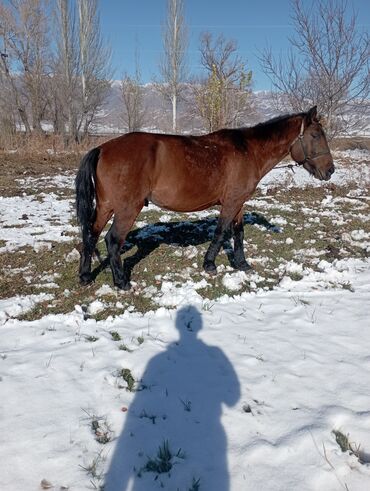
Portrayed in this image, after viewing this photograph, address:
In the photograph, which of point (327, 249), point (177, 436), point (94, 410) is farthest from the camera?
point (327, 249)

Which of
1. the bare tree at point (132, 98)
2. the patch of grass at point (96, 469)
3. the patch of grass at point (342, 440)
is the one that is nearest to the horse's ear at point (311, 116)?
the patch of grass at point (342, 440)

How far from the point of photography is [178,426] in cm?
238

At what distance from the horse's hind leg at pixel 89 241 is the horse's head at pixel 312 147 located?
2.70 m

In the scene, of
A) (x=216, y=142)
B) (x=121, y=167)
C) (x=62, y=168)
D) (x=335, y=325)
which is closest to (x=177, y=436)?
(x=335, y=325)

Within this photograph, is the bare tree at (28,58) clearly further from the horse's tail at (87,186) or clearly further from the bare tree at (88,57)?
the horse's tail at (87,186)

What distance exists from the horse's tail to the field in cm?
93

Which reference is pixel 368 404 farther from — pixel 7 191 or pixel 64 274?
pixel 7 191

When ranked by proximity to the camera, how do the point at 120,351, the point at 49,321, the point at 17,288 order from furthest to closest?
the point at 17,288 → the point at 49,321 → the point at 120,351

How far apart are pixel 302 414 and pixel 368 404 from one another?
1.67ft

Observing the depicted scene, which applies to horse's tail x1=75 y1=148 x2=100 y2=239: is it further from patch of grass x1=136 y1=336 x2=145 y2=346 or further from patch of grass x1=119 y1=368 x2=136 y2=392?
patch of grass x1=119 y1=368 x2=136 y2=392

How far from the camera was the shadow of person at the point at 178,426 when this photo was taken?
6.59 ft

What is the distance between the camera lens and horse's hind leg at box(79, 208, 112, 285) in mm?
4352

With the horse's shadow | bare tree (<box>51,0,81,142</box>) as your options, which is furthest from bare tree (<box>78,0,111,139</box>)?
the horse's shadow

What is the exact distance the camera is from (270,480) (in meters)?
2.01
